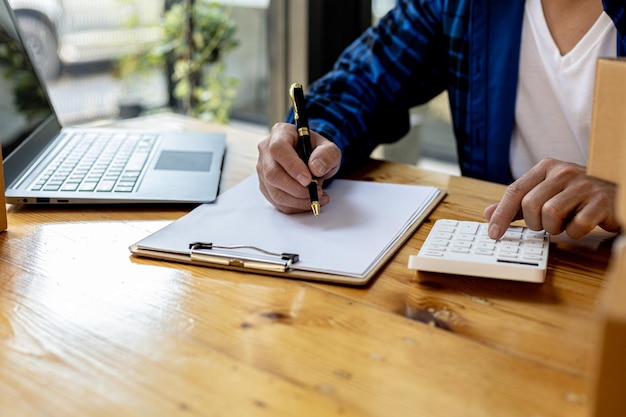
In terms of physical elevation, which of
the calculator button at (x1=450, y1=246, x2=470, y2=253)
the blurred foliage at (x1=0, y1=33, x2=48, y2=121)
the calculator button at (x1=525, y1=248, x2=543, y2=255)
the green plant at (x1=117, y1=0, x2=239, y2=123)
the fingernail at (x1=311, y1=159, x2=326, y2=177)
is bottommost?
the green plant at (x1=117, y1=0, x2=239, y2=123)

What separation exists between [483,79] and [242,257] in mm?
658

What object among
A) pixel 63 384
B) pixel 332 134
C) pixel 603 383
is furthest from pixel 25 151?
pixel 603 383

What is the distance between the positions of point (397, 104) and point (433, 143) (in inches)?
49.3

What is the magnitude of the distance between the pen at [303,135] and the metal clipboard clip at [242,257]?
0.13 metres

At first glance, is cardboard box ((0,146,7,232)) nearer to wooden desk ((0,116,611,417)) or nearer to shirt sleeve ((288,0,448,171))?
wooden desk ((0,116,611,417))

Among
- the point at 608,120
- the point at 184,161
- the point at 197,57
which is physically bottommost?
the point at 197,57

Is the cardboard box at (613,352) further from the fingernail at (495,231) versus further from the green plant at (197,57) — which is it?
the green plant at (197,57)

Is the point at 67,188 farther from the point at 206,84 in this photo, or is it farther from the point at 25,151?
the point at 206,84

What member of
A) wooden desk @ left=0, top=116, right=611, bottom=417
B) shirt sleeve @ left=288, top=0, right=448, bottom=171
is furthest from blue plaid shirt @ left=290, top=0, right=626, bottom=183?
wooden desk @ left=0, top=116, right=611, bottom=417

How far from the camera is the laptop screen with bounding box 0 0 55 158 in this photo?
1127 mm

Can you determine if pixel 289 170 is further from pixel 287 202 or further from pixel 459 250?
pixel 459 250

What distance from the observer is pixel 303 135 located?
3.28ft

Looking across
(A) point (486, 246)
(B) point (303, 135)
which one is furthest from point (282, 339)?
(B) point (303, 135)

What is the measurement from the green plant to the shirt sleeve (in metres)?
1.55
